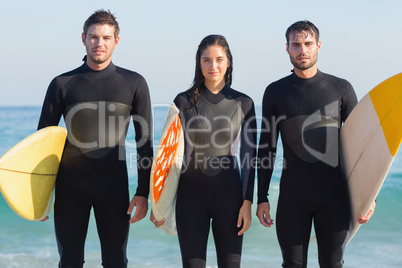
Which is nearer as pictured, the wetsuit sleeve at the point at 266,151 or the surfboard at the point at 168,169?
the surfboard at the point at 168,169

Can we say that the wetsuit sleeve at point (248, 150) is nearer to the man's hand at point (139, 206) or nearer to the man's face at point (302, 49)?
the man's face at point (302, 49)

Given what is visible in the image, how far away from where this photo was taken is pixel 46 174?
3424 millimetres

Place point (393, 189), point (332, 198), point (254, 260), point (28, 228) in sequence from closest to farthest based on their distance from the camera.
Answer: point (332, 198), point (254, 260), point (28, 228), point (393, 189)

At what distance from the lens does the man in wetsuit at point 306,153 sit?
3.32 metres

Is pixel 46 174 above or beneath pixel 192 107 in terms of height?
beneath

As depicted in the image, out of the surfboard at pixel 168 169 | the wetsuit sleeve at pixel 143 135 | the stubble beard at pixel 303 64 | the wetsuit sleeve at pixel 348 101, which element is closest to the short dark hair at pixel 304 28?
the stubble beard at pixel 303 64

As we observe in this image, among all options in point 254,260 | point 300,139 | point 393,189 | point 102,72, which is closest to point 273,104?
point 300,139

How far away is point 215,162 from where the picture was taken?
3.40 metres

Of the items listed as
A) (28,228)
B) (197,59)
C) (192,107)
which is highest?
(197,59)

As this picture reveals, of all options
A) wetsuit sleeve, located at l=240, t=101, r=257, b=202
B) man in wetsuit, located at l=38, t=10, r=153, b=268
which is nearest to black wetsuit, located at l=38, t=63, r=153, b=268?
man in wetsuit, located at l=38, t=10, r=153, b=268

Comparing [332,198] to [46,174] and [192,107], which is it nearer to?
[192,107]

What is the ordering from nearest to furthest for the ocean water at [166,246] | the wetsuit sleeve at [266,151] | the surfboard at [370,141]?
1. the surfboard at [370,141]
2. the wetsuit sleeve at [266,151]
3. the ocean water at [166,246]

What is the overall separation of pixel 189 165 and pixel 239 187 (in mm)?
329

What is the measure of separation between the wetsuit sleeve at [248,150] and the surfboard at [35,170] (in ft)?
3.61
